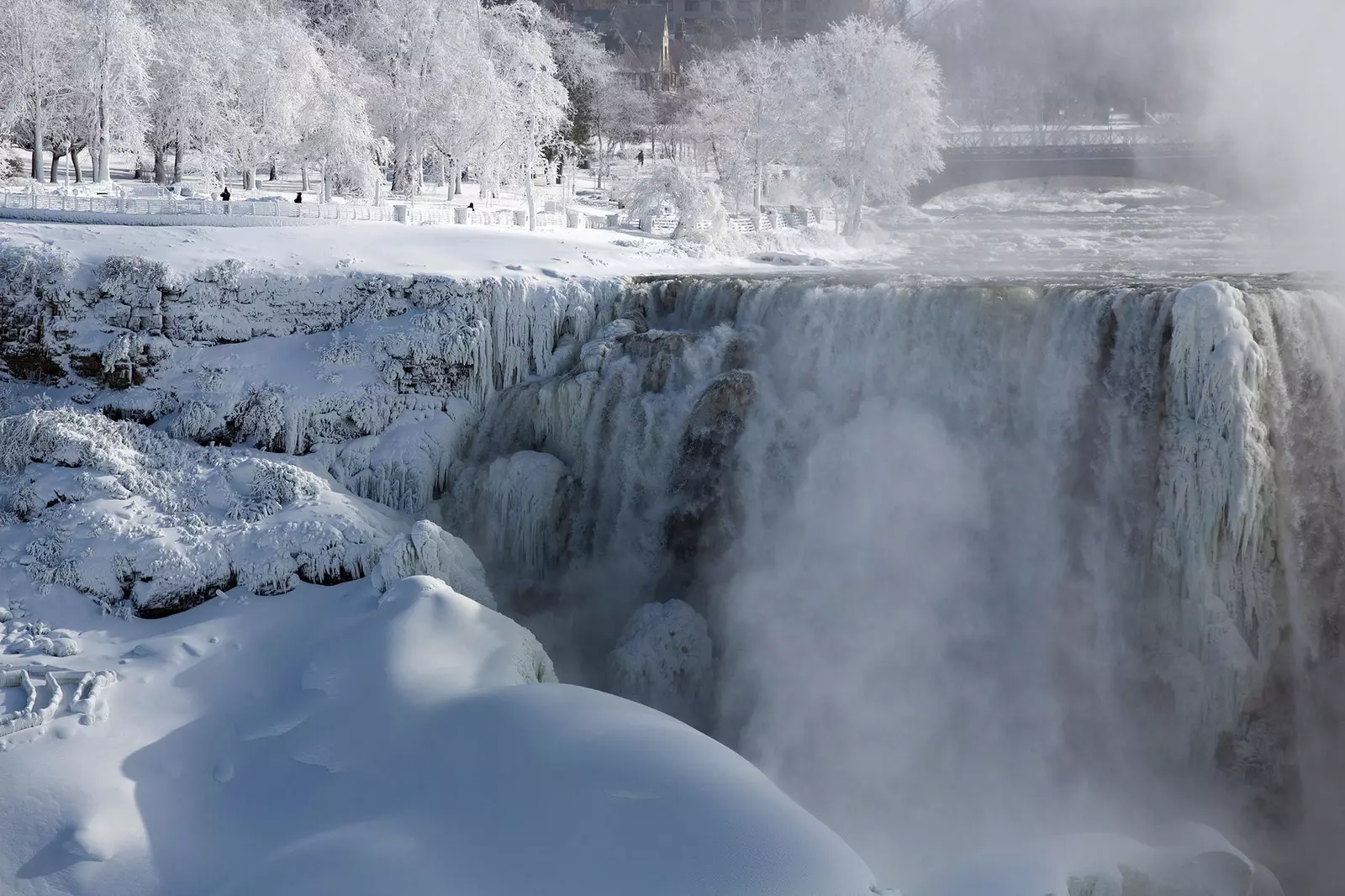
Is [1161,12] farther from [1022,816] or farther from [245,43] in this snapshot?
[1022,816]

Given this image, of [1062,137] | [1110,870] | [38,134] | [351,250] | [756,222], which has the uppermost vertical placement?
[1062,137]

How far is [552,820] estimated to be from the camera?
9336 millimetres

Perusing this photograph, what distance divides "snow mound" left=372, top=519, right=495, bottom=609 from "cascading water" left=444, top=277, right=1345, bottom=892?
217cm

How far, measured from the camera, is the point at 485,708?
11086mm

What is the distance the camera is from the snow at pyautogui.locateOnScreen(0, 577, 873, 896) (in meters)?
8.91

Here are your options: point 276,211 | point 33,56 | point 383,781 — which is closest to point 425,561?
point 383,781

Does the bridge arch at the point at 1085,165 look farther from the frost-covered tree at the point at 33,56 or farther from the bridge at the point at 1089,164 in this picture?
the frost-covered tree at the point at 33,56

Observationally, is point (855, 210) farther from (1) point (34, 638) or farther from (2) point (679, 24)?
(2) point (679, 24)

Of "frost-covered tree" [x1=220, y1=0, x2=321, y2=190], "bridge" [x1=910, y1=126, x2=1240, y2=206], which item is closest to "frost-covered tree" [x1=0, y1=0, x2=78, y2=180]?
"frost-covered tree" [x1=220, y1=0, x2=321, y2=190]

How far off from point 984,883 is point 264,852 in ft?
23.5

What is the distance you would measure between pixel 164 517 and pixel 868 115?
30.2 metres

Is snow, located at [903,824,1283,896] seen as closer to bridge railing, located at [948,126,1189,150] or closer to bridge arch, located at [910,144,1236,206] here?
bridge arch, located at [910,144,1236,206]

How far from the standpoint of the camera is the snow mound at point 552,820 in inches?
343

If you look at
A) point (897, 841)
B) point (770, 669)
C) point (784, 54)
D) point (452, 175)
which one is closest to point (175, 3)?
point (452, 175)
